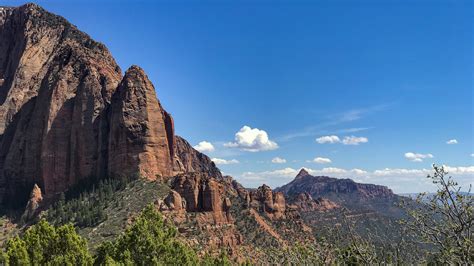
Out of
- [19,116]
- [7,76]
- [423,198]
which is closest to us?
[423,198]

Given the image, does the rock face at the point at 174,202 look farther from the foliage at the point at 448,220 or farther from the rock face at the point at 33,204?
the foliage at the point at 448,220

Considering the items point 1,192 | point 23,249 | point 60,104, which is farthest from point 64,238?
point 1,192

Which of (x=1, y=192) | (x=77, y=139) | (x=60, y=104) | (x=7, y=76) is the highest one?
(x=7, y=76)

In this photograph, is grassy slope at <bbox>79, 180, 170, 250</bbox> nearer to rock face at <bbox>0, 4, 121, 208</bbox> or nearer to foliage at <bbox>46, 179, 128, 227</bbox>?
foliage at <bbox>46, 179, 128, 227</bbox>

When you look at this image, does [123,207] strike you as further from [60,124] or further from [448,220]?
[448,220]

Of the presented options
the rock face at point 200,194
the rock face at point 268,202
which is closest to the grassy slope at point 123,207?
the rock face at point 200,194

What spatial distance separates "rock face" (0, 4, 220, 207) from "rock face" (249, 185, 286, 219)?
115 feet

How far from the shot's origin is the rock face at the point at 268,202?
158 meters

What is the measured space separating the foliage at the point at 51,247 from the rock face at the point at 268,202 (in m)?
116

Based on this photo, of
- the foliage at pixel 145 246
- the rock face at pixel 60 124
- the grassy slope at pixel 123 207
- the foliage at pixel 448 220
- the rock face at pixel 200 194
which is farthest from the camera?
the rock face at pixel 60 124

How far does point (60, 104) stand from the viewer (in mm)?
138875

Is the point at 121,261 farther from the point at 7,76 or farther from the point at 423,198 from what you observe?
the point at 7,76

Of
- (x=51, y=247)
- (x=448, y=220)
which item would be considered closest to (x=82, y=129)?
(x=51, y=247)

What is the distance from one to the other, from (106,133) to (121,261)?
91.3 meters
